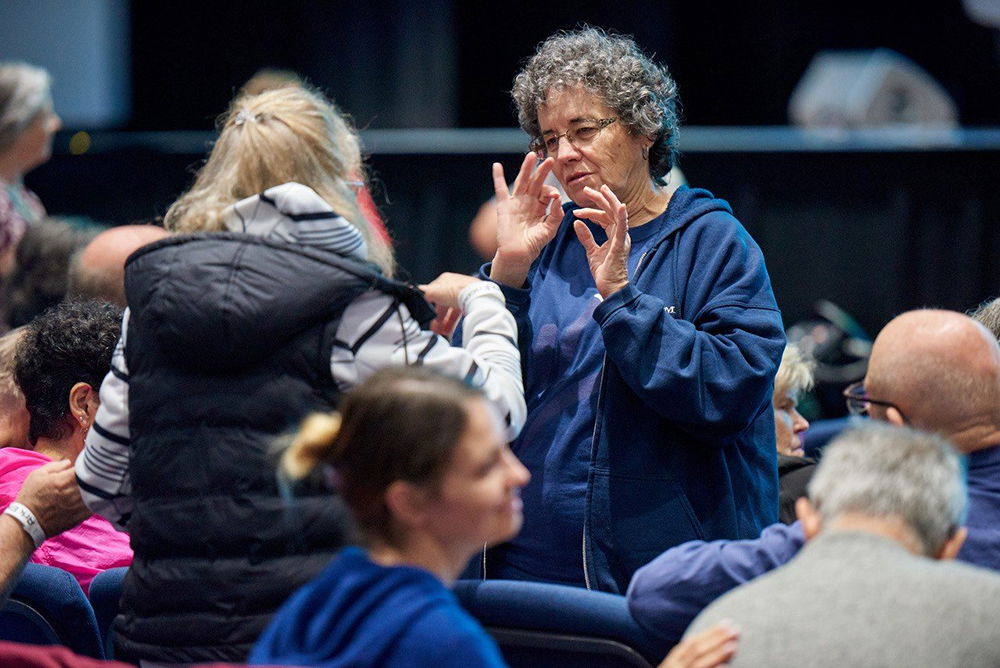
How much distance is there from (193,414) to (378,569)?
509mm

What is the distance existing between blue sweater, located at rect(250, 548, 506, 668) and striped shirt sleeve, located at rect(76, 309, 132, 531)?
0.62 meters

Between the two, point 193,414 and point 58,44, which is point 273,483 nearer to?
point 193,414

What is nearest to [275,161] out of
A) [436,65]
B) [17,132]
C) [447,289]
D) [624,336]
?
[447,289]

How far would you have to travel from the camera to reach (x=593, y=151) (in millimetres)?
2264

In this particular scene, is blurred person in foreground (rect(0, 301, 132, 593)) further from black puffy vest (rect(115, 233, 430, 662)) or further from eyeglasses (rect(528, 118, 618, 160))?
eyeglasses (rect(528, 118, 618, 160))

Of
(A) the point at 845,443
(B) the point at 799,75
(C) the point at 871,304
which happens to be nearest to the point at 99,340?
(A) the point at 845,443

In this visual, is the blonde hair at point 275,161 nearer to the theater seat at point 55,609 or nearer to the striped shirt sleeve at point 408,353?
the striped shirt sleeve at point 408,353

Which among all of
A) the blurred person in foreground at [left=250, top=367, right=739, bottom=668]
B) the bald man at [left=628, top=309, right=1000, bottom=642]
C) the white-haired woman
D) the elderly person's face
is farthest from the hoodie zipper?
the white-haired woman

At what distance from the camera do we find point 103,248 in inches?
123

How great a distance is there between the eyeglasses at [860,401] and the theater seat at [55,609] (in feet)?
4.40

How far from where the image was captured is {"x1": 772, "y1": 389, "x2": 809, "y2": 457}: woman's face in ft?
9.94

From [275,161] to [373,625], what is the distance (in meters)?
0.91

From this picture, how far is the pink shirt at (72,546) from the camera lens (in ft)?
7.69

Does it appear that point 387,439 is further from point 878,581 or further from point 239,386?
point 878,581
